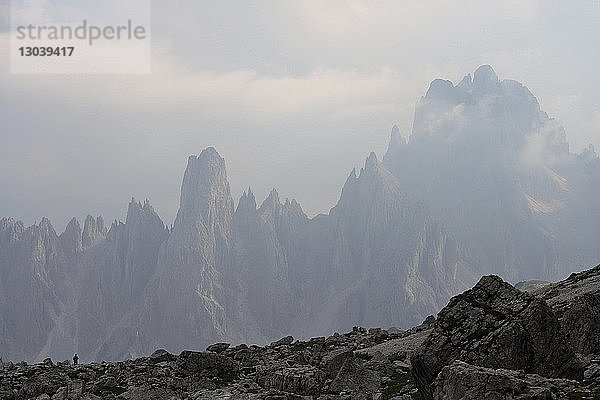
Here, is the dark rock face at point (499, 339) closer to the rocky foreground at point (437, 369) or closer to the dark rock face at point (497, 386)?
the rocky foreground at point (437, 369)

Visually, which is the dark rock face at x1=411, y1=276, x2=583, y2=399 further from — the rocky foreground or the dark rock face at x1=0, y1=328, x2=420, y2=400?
the dark rock face at x1=0, y1=328, x2=420, y2=400

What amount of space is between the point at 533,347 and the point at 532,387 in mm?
5721

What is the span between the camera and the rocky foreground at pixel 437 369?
16766 millimetres

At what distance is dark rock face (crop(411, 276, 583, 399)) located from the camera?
20.6 meters

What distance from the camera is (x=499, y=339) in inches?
827

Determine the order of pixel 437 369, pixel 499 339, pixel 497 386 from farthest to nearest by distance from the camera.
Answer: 1. pixel 437 369
2. pixel 499 339
3. pixel 497 386

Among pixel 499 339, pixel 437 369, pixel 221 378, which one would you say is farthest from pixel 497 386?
pixel 221 378

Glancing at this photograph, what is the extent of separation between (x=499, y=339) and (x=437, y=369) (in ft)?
9.26

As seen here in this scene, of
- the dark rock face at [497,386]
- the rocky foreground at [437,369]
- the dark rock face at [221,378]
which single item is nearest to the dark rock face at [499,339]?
the rocky foreground at [437,369]

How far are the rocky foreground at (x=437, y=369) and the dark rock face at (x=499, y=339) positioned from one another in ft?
0.13

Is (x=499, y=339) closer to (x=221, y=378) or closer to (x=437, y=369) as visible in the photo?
(x=437, y=369)

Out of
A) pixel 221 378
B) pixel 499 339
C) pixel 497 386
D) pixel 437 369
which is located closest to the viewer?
pixel 497 386

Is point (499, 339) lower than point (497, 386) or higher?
higher

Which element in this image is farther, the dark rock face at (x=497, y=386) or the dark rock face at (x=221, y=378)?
the dark rock face at (x=221, y=378)
